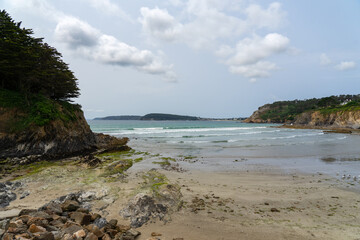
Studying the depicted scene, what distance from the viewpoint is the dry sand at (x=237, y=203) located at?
5.70 metres

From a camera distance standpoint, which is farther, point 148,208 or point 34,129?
point 34,129

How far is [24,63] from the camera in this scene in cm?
2044

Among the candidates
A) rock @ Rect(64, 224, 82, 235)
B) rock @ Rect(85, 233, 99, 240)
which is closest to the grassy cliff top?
rock @ Rect(64, 224, 82, 235)

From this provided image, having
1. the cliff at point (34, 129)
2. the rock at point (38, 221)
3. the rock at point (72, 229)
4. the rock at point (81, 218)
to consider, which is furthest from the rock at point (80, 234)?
the cliff at point (34, 129)

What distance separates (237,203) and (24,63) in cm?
2602

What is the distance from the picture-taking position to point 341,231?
5711mm

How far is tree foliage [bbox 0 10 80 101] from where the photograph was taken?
19594 millimetres

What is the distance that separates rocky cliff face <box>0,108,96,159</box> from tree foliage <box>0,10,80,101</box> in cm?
505

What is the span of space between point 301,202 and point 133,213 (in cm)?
726

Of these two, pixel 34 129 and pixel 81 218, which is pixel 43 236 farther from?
pixel 34 129

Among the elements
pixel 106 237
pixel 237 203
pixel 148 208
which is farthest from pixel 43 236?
pixel 237 203

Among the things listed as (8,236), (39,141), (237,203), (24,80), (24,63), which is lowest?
(237,203)

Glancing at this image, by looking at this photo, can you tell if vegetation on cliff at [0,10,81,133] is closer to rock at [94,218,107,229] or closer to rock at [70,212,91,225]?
rock at [70,212,91,225]

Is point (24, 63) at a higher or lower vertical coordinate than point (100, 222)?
higher
